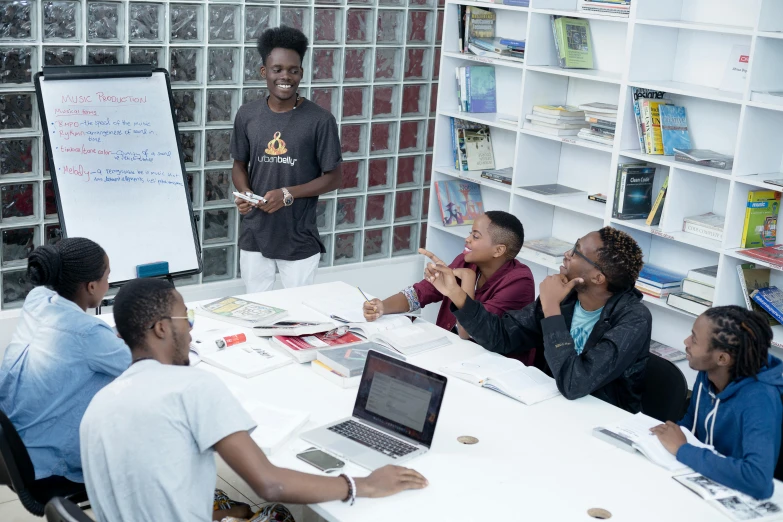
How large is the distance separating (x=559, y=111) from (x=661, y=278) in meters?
0.96

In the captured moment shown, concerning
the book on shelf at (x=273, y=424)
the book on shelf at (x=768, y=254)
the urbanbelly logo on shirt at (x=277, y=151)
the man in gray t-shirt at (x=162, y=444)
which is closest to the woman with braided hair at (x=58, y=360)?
the book on shelf at (x=273, y=424)

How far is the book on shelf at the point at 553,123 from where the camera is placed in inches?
178

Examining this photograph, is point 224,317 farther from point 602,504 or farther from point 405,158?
point 405,158

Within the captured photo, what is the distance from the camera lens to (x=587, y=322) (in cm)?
293

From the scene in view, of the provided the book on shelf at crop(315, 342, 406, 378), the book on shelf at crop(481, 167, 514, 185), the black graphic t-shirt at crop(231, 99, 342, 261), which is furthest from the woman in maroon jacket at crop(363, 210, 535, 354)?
the book on shelf at crop(481, 167, 514, 185)

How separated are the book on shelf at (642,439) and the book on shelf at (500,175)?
2.48 m

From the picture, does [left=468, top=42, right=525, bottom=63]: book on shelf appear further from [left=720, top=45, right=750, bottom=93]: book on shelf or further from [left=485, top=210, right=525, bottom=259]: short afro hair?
[left=485, top=210, right=525, bottom=259]: short afro hair

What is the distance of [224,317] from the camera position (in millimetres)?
3188

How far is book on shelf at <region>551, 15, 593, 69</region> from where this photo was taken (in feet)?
14.9

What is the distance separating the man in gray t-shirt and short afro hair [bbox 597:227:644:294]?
1.31m

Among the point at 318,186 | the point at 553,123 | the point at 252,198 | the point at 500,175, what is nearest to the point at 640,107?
the point at 553,123

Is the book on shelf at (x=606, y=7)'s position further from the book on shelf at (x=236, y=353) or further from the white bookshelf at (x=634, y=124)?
the book on shelf at (x=236, y=353)

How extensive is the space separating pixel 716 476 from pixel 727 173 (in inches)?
77.8

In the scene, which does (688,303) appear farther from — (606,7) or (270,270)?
(270,270)
